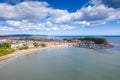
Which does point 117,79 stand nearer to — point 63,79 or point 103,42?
point 63,79

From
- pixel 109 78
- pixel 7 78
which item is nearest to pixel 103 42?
pixel 109 78

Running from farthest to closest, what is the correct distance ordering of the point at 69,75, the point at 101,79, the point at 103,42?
the point at 103,42 → the point at 69,75 → the point at 101,79

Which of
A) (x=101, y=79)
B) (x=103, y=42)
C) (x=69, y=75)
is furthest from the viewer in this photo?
(x=103, y=42)

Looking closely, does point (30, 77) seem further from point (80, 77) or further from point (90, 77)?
point (90, 77)

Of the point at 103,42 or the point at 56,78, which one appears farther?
the point at 103,42

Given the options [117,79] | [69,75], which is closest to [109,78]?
[117,79]

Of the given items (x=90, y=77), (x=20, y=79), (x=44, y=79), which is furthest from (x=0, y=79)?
(x=90, y=77)

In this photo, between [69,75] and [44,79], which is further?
[69,75]

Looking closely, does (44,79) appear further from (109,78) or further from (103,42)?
(103,42)
